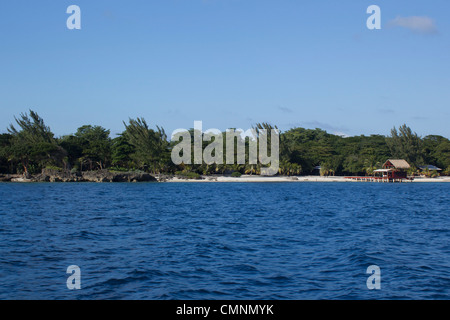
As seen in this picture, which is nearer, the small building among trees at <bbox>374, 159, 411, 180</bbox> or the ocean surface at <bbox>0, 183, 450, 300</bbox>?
the ocean surface at <bbox>0, 183, 450, 300</bbox>

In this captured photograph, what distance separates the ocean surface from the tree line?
4708cm

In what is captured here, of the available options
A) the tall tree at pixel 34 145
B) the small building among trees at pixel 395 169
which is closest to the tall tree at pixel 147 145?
the tall tree at pixel 34 145

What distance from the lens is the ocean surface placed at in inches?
420

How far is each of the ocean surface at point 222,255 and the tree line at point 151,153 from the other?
4708cm

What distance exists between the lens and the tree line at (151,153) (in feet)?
236

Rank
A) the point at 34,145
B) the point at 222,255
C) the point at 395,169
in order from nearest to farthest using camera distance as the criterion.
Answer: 1. the point at 222,255
2. the point at 34,145
3. the point at 395,169

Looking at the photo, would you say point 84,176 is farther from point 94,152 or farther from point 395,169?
point 395,169

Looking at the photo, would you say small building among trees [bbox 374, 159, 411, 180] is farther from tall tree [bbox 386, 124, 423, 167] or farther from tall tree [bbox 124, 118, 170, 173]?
tall tree [bbox 124, 118, 170, 173]

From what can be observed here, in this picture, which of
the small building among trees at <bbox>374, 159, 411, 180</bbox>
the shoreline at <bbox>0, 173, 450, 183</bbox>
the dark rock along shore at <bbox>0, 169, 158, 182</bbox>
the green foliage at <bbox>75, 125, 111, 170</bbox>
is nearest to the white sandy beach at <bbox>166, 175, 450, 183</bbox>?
the shoreline at <bbox>0, 173, 450, 183</bbox>

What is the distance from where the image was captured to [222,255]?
48.1 ft

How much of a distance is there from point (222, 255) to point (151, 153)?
59.8 m

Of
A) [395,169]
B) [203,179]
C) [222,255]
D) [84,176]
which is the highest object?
[395,169]

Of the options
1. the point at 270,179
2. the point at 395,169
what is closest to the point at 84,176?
the point at 270,179

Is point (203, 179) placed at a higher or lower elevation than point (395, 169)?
lower
